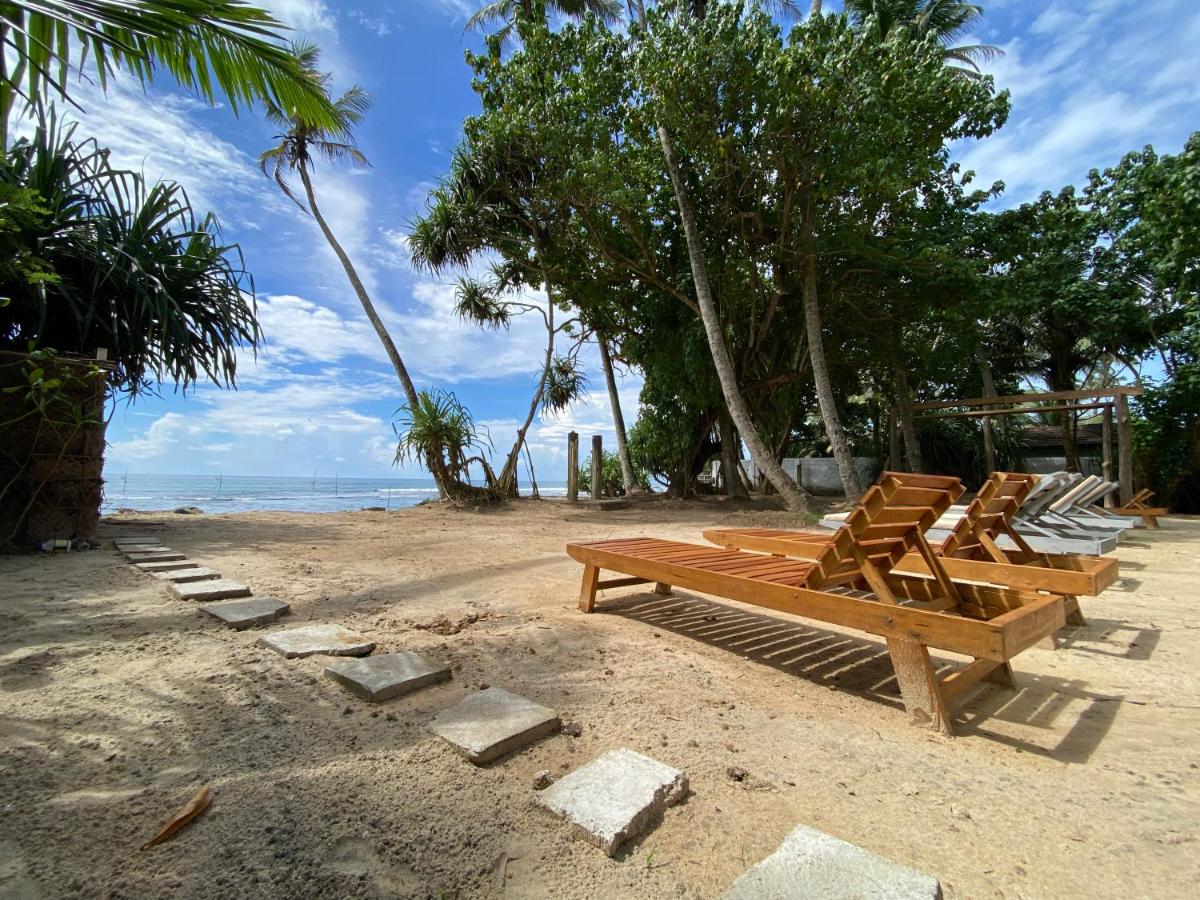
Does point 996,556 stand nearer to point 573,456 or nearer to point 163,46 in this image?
point 163,46

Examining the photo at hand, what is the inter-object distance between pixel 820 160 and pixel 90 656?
29.8 feet

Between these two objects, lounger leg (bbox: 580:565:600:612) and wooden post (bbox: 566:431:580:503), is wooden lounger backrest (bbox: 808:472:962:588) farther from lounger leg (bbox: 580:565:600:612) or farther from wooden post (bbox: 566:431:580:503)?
wooden post (bbox: 566:431:580:503)

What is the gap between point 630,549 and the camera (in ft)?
10.6

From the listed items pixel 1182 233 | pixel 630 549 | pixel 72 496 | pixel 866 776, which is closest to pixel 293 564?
pixel 72 496

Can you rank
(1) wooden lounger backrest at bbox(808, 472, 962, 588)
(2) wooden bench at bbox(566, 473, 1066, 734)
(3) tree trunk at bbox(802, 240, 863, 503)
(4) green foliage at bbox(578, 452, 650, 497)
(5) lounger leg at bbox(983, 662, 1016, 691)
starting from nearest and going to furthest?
(2) wooden bench at bbox(566, 473, 1066, 734)
(1) wooden lounger backrest at bbox(808, 472, 962, 588)
(5) lounger leg at bbox(983, 662, 1016, 691)
(3) tree trunk at bbox(802, 240, 863, 503)
(4) green foliage at bbox(578, 452, 650, 497)

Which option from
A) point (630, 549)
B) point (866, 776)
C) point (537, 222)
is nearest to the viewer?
point (866, 776)

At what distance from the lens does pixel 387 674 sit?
6.68 ft

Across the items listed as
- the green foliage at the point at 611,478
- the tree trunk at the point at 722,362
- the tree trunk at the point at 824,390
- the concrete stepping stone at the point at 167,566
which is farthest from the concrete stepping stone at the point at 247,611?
the green foliage at the point at 611,478

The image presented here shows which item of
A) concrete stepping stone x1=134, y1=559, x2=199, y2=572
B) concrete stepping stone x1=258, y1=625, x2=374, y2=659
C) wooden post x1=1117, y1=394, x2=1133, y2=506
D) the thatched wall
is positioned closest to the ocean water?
the thatched wall

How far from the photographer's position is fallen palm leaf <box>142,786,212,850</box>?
1.18 m

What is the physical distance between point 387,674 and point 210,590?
183cm

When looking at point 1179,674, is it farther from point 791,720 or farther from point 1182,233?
point 1182,233

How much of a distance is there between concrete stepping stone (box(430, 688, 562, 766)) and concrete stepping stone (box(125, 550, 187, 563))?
3601 mm

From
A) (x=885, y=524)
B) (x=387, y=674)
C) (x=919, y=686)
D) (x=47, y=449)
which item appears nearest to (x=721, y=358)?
(x=885, y=524)
